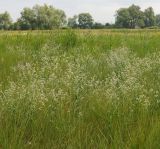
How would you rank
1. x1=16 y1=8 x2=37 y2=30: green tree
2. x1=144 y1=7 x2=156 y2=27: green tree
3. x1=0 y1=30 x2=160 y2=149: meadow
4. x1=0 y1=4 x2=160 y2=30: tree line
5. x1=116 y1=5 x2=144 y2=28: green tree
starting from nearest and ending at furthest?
x1=0 y1=30 x2=160 y2=149: meadow, x1=16 y1=8 x2=37 y2=30: green tree, x1=0 y1=4 x2=160 y2=30: tree line, x1=116 y1=5 x2=144 y2=28: green tree, x1=144 y1=7 x2=156 y2=27: green tree

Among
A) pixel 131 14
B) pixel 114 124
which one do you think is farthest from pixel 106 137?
pixel 131 14

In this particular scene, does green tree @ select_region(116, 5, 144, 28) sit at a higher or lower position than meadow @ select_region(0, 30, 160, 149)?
lower

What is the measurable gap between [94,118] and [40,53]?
12.7 ft

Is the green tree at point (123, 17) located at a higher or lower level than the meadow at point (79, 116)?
lower

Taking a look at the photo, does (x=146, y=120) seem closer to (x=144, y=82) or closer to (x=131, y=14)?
(x=144, y=82)

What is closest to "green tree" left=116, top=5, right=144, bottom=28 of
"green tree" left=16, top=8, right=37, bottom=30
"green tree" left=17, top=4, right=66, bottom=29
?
"green tree" left=17, top=4, right=66, bottom=29

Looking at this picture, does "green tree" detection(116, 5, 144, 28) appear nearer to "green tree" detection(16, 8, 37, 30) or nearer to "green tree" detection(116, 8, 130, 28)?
"green tree" detection(116, 8, 130, 28)

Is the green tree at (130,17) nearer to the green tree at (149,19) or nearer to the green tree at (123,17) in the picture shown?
the green tree at (123,17)

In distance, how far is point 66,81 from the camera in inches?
171

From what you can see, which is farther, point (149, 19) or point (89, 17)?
point (149, 19)

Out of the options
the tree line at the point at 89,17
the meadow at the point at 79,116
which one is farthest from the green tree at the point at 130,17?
the meadow at the point at 79,116

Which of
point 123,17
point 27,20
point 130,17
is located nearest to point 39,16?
point 27,20

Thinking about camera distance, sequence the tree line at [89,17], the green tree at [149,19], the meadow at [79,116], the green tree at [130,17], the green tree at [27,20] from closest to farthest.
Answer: the meadow at [79,116]
the green tree at [27,20]
the tree line at [89,17]
the green tree at [130,17]
the green tree at [149,19]

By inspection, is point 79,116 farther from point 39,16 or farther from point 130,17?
point 130,17
